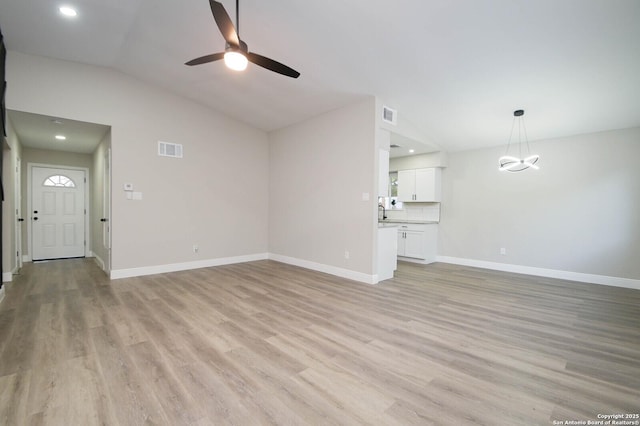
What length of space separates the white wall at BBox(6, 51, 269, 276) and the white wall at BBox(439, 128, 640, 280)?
4.85m

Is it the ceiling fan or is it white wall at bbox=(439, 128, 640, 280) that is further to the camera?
white wall at bbox=(439, 128, 640, 280)

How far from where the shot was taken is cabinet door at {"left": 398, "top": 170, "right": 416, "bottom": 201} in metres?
7.04

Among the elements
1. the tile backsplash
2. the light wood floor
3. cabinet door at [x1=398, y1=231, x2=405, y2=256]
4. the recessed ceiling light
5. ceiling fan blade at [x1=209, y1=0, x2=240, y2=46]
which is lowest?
the light wood floor

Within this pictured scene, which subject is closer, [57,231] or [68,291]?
[68,291]

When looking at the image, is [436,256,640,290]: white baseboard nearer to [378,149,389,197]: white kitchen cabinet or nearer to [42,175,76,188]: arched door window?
[378,149,389,197]: white kitchen cabinet

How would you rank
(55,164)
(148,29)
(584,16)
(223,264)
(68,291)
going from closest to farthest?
(584,16) < (148,29) < (68,291) < (223,264) < (55,164)

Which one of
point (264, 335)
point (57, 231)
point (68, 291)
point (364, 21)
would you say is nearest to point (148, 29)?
point (364, 21)

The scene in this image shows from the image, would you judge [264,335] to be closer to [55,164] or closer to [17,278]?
[17,278]

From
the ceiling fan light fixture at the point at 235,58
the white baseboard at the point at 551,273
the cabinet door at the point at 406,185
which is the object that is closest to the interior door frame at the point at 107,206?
the ceiling fan light fixture at the point at 235,58

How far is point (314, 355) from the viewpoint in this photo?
244 centimetres

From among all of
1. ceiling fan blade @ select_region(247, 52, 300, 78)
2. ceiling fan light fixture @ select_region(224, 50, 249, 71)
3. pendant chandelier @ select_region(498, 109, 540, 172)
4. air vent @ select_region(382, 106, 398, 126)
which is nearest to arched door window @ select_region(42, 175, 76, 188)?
ceiling fan light fixture @ select_region(224, 50, 249, 71)

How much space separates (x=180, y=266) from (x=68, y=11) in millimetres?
4094

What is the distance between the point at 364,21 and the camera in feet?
10.3

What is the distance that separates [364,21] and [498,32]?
1.40 metres
